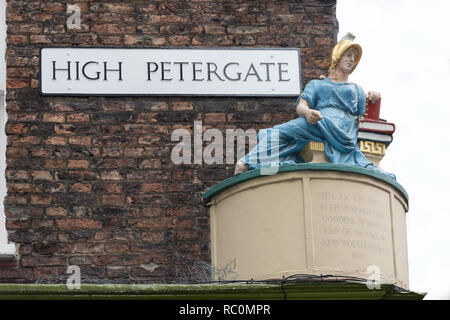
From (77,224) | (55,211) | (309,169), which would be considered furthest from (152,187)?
(309,169)

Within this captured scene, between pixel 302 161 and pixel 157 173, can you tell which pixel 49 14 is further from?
pixel 302 161

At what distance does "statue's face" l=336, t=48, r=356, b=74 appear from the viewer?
12.9 metres

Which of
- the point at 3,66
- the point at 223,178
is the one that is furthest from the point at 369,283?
the point at 3,66

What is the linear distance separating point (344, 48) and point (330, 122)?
74 centimetres

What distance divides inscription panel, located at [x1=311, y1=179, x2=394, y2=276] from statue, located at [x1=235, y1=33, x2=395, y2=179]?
394 millimetres

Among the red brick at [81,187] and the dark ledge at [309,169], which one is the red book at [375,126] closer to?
the dark ledge at [309,169]

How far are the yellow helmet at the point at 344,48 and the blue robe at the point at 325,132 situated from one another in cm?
18

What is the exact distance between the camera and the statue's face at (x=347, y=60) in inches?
506

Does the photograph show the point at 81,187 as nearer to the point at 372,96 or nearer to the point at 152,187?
the point at 152,187

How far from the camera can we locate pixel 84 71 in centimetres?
1377

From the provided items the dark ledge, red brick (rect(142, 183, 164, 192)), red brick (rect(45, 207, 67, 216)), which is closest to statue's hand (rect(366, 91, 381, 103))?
the dark ledge

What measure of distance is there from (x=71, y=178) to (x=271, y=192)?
7.04ft

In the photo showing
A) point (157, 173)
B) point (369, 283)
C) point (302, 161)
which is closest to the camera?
point (369, 283)

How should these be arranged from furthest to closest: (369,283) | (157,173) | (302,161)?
1. (157,173)
2. (302,161)
3. (369,283)
